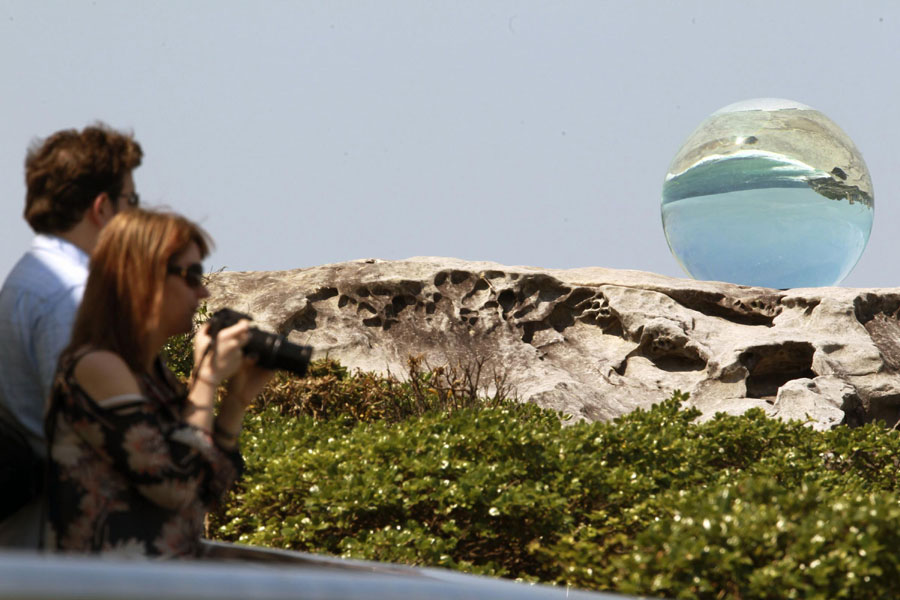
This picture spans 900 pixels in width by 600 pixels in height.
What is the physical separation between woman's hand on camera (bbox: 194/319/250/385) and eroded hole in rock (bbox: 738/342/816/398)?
27.1 feet

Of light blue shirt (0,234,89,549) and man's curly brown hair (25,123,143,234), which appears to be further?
man's curly brown hair (25,123,143,234)

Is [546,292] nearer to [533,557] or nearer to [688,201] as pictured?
[688,201]

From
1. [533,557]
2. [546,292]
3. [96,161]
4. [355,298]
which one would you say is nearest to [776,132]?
[546,292]

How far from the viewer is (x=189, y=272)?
2383 millimetres

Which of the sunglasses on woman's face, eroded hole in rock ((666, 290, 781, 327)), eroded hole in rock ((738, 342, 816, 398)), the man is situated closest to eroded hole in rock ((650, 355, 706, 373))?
eroded hole in rock ((738, 342, 816, 398))

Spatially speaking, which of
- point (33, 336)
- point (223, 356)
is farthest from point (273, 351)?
point (33, 336)

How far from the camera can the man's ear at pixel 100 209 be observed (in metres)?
2.64

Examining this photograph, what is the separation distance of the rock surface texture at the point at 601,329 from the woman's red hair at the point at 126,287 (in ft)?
23.7

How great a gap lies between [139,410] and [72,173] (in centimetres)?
74

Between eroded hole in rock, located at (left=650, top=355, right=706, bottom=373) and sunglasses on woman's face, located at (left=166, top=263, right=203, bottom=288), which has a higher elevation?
sunglasses on woman's face, located at (left=166, top=263, right=203, bottom=288)

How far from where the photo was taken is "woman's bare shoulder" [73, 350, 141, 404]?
86.7 inches

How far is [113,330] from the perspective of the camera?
229cm

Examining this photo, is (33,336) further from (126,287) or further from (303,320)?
(303,320)

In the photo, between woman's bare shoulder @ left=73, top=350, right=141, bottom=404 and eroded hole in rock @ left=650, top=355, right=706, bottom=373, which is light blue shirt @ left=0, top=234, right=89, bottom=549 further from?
eroded hole in rock @ left=650, top=355, right=706, bottom=373
